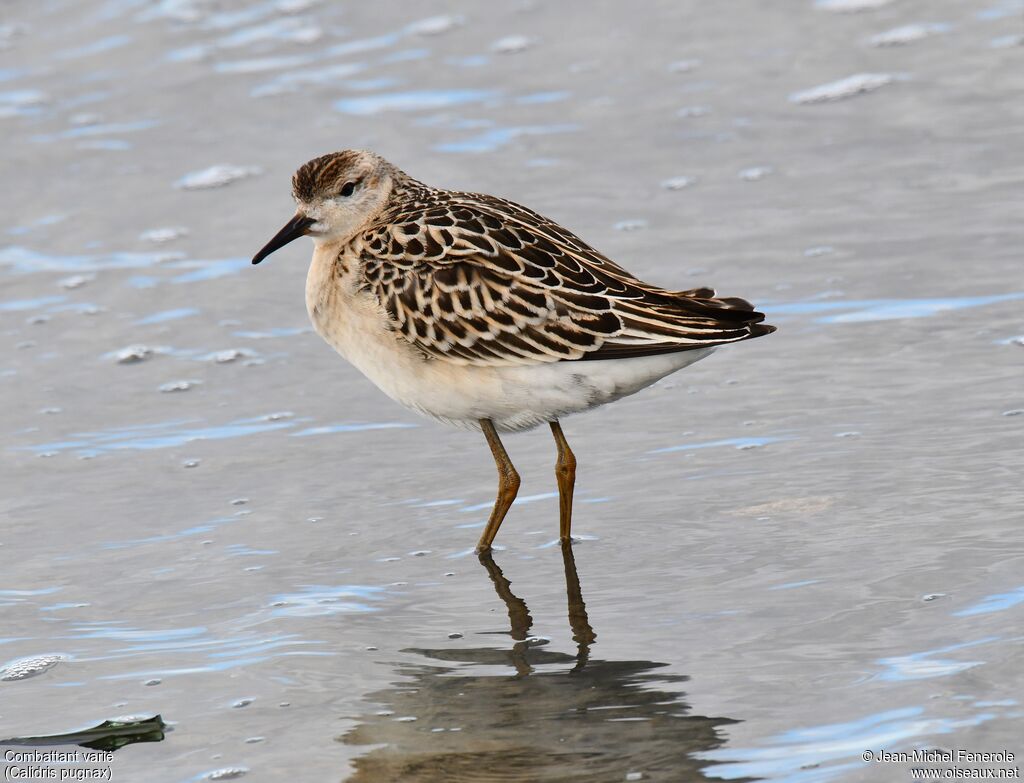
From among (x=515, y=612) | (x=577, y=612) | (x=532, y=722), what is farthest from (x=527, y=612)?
(x=532, y=722)

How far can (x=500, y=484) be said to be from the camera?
7152 millimetres

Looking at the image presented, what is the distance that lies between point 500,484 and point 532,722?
1.93m

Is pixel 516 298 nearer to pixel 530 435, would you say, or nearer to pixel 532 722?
pixel 530 435

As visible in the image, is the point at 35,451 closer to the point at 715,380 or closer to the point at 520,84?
the point at 715,380

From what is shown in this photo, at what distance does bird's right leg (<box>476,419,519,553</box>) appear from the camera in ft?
23.1

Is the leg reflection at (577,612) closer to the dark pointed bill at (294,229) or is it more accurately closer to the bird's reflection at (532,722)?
the bird's reflection at (532,722)

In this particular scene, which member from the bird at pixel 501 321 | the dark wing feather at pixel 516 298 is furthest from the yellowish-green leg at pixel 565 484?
the dark wing feather at pixel 516 298

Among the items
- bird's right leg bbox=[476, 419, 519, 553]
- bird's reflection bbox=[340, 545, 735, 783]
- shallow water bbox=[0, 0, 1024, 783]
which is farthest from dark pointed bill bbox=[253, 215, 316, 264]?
bird's reflection bbox=[340, 545, 735, 783]

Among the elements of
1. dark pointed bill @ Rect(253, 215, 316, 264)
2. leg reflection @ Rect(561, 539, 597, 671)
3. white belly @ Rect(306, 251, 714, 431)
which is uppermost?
dark pointed bill @ Rect(253, 215, 316, 264)

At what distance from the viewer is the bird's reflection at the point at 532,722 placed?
5.04 m

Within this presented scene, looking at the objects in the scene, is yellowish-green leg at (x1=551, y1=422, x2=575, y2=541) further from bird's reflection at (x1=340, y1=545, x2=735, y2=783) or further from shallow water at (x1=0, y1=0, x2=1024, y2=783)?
bird's reflection at (x1=340, y1=545, x2=735, y2=783)

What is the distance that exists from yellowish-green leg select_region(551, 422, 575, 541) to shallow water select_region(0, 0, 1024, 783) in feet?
0.43

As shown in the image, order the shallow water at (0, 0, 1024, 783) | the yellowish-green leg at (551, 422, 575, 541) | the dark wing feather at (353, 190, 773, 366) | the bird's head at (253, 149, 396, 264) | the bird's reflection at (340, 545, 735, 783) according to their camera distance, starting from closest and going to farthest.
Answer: the bird's reflection at (340, 545, 735, 783) < the shallow water at (0, 0, 1024, 783) < the dark wing feather at (353, 190, 773, 366) < the yellowish-green leg at (551, 422, 575, 541) < the bird's head at (253, 149, 396, 264)

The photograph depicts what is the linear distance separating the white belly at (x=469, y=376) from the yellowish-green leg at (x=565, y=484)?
0.20 m
